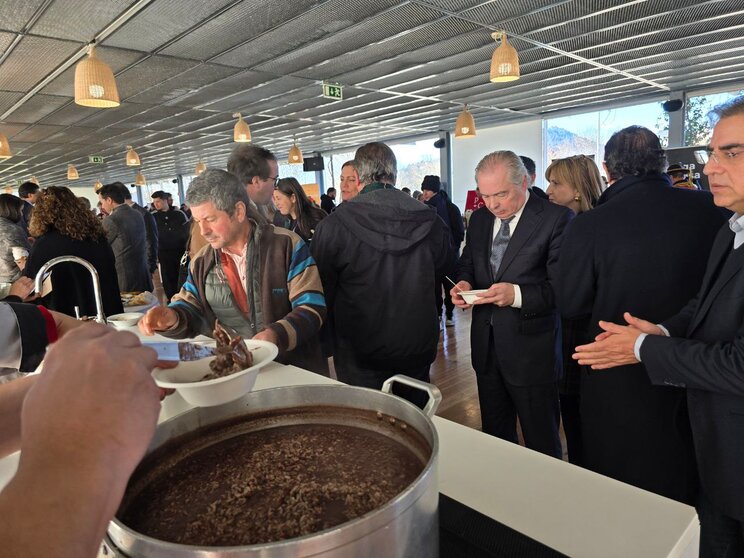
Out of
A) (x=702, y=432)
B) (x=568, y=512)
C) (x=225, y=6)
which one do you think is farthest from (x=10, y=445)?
(x=225, y=6)

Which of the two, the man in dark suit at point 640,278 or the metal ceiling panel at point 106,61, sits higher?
the metal ceiling panel at point 106,61

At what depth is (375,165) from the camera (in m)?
2.30

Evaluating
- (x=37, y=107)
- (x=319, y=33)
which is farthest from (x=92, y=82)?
(x=37, y=107)

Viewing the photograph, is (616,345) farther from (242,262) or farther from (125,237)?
(125,237)

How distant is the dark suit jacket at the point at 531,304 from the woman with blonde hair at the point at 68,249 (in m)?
2.46

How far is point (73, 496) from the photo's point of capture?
1.24 feet

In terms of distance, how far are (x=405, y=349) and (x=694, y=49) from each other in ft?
22.0

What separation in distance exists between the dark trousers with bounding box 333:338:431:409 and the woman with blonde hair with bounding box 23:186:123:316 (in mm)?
1651

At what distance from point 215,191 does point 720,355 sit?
1659 millimetres

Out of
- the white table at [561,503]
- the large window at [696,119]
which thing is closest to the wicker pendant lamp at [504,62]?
the white table at [561,503]

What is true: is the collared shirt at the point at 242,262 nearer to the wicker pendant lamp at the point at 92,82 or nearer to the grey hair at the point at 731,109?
the grey hair at the point at 731,109

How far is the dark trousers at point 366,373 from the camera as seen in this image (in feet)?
7.84

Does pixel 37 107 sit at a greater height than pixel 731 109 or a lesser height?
greater

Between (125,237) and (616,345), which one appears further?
(125,237)
